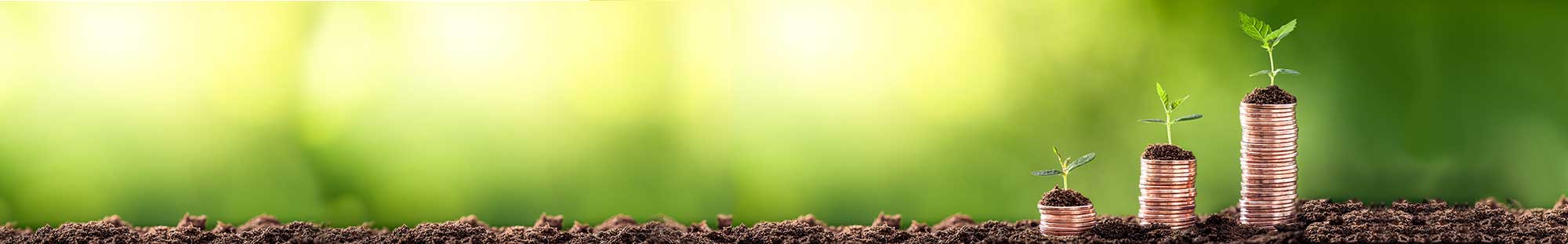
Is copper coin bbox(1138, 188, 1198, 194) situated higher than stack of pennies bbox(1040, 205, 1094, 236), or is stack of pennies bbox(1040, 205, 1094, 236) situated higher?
copper coin bbox(1138, 188, 1198, 194)

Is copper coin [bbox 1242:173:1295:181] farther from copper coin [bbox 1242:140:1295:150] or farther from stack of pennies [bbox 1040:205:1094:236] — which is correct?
stack of pennies [bbox 1040:205:1094:236]

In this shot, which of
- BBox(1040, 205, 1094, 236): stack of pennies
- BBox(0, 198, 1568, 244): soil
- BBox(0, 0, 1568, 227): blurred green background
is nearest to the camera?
BBox(0, 198, 1568, 244): soil

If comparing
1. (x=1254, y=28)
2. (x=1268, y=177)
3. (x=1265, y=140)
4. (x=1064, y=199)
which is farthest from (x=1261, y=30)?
(x=1064, y=199)

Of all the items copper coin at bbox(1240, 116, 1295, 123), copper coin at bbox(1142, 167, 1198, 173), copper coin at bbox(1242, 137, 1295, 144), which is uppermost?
copper coin at bbox(1240, 116, 1295, 123)

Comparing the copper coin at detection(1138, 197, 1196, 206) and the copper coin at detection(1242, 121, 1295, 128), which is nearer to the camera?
the copper coin at detection(1242, 121, 1295, 128)

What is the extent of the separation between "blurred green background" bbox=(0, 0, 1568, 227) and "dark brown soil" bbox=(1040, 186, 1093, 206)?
0.65 m

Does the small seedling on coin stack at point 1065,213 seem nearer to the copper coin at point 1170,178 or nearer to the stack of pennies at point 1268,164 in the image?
the copper coin at point 1170,178

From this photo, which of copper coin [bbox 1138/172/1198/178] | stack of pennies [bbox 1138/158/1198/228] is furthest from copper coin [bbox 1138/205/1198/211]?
copper coin [bbox 1138/172/1198/178]

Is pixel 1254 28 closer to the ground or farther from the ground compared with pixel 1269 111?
farther from the ground

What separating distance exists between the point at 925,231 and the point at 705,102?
37.5 inches

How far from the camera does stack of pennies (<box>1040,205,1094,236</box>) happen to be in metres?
4.32

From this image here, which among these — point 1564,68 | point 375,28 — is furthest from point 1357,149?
point 375,28

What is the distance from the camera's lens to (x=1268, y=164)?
4.27 m

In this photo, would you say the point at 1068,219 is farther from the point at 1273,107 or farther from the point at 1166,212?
the point at 1273,107
